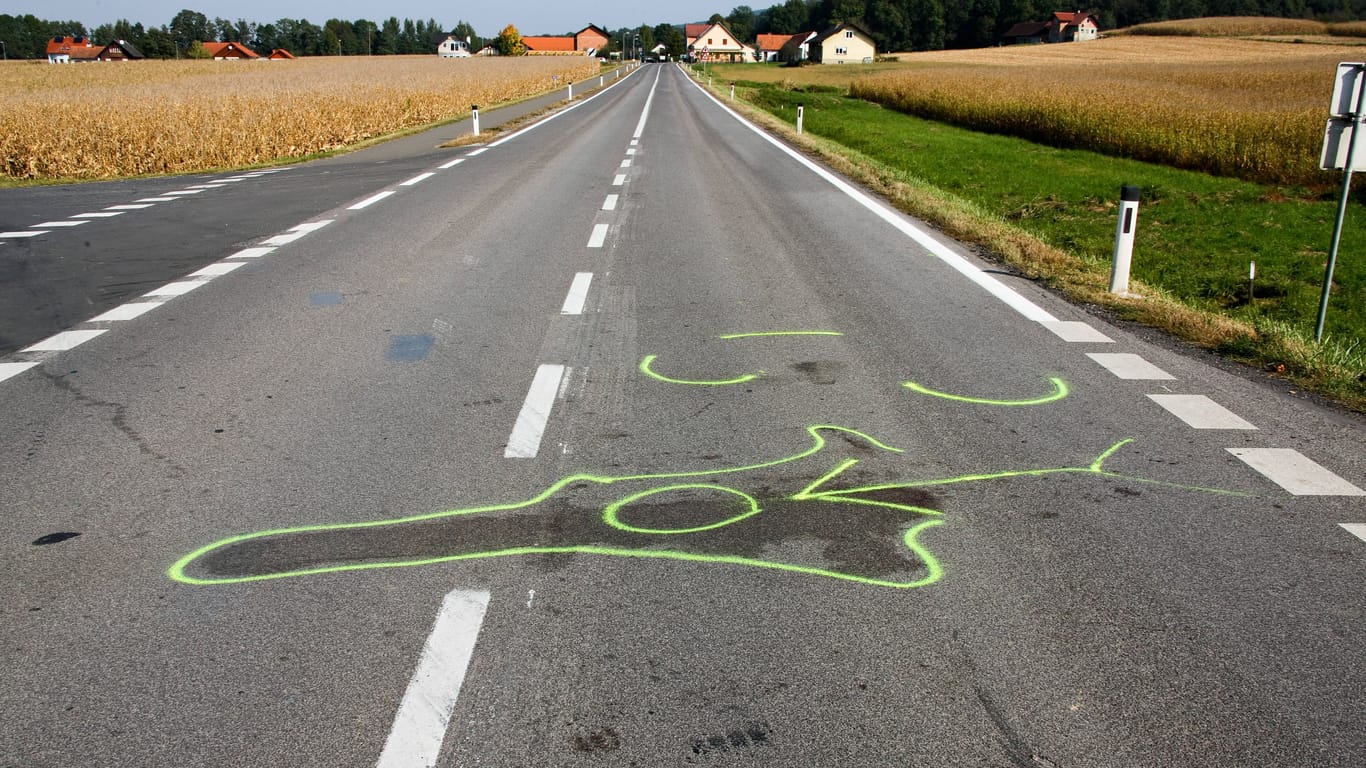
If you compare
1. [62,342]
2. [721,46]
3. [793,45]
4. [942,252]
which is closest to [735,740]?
[62,342]

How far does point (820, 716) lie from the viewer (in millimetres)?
2936

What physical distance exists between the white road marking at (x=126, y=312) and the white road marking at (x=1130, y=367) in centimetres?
698

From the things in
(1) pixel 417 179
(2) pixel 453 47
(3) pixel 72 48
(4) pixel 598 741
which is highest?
(2) pixel 453 47

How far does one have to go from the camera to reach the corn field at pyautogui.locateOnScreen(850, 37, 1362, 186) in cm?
2114

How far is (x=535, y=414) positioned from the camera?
18.2 ft

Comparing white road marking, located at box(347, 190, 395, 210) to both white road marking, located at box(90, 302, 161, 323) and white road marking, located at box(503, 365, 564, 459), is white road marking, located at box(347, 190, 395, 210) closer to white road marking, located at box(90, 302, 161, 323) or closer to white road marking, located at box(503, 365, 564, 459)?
white road marking, located at box(90, 302, 161, 323)

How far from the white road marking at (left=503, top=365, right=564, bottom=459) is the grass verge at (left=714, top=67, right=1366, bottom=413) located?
178 inches

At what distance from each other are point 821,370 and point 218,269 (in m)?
6.26

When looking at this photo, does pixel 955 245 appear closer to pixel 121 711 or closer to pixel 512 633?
pixel 512 633

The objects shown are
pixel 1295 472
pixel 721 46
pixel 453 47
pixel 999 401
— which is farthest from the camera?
pixel 721 46

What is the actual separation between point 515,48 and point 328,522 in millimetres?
174325

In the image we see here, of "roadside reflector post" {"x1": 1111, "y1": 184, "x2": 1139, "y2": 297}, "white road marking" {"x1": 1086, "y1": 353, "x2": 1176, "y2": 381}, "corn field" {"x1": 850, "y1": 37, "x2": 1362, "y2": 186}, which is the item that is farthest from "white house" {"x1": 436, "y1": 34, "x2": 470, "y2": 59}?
"white road marking" {"x1": 1086, "y1": 353, "x2": 1176, "y2": 381}

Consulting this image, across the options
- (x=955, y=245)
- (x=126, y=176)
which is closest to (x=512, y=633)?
(x=955, y=245)

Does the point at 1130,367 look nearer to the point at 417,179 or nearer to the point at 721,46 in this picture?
the point at 417,179
